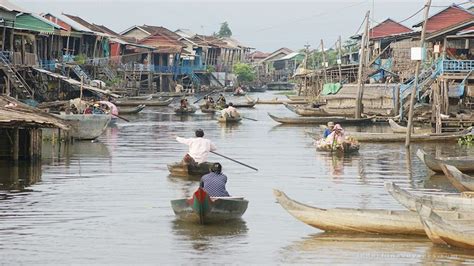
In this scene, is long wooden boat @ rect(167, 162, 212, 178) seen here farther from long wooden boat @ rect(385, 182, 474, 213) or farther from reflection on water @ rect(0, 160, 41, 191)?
long wooden boat @ rect(385, 182, 474, 213)

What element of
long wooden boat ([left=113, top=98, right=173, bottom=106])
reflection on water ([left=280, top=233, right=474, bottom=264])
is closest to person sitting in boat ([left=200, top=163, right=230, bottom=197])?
→ reflection on water ([left=280, top=233, right=474, bottom=264])

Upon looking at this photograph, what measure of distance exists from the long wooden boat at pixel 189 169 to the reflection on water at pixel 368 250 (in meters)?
6.24

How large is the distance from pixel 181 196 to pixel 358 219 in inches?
216

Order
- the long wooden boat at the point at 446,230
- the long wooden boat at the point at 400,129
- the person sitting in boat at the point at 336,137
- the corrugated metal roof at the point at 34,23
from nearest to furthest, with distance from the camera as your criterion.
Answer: the long wooden boat at the point at 446,230 < the person sitting in boat at the point at 336,137 < the long wooden boat at the point at 400,129 < the corrugated metal roof at the point at 34,23

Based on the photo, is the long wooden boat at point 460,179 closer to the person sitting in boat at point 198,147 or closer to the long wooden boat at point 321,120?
the person sitting in boat at point 198,147

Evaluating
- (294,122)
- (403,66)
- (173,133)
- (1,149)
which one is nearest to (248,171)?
(1,149)

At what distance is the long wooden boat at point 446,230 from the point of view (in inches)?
477

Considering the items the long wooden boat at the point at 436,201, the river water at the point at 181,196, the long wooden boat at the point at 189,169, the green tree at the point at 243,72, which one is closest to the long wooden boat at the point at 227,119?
the river water at the point at 181,196

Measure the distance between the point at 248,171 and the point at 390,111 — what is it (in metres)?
20.1

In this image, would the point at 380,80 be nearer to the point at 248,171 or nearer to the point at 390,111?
the point at 390,111

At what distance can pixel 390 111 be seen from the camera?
41.6 meters

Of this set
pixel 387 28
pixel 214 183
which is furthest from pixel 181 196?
pixel 387 28

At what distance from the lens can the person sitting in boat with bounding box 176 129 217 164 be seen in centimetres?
1894

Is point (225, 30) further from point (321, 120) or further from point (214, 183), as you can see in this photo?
point (214, 183)
